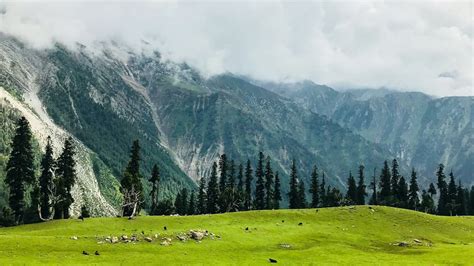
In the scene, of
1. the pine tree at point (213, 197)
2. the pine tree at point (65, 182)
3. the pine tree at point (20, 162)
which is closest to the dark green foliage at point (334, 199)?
the pine tree at point (213, 197)

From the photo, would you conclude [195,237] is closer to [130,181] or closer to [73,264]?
[73,264]

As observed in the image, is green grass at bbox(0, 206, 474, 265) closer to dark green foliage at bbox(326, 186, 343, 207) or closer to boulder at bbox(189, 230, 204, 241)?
boulder at bbox(189, 230, 204, 241)

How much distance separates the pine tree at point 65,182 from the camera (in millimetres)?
116912

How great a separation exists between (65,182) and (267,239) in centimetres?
5883

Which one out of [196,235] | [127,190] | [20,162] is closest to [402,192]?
[127,190]

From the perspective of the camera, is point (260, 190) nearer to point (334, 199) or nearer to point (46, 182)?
point (334, 199)

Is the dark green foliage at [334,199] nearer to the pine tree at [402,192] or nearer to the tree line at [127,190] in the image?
the tree line at [127,190]

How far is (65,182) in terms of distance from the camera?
404 ft

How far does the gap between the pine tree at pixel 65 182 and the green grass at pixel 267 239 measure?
68.1ft

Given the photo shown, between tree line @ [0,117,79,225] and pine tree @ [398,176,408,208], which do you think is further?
pine tree @ [398,176,408,208]

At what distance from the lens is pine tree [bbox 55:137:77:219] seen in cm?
11691

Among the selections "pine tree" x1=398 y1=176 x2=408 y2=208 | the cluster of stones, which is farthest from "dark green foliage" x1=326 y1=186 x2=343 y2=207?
the cluster of stones

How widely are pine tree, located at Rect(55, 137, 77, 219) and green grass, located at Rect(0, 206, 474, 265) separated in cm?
2076

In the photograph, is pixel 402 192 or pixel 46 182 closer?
pixel 46 182
